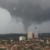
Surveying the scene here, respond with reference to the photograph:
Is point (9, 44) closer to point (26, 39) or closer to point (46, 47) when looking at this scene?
point (26, 39)

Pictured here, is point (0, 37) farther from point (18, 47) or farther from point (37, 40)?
point (37, 40)

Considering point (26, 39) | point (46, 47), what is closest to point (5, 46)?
point (26, 39)

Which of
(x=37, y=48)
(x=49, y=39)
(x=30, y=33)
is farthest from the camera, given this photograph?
(x=30, y=33)

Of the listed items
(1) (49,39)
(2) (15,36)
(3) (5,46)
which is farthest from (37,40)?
(3) (5,46)

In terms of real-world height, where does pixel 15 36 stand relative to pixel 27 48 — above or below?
above

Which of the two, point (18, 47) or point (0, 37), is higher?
point (0, 37)

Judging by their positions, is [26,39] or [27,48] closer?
[27,48]

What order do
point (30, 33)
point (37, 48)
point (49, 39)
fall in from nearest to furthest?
point (37, 48)
point (49, 39)
point (30, 33)

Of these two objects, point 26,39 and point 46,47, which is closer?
point 46,47
